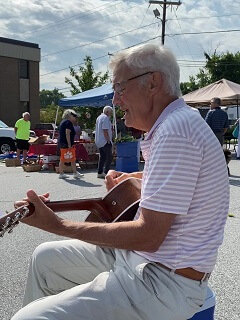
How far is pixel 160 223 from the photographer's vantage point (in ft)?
6.07

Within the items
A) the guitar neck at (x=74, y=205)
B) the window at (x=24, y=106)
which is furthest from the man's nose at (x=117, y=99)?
the window at (x=24, y=106)

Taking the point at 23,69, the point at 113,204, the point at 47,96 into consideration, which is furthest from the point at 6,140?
the point at 47,96

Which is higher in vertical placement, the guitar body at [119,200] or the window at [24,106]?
the window at [24,106]

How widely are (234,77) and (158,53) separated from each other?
53714mm

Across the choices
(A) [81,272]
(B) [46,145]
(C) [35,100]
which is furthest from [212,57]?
(A) [81,272]

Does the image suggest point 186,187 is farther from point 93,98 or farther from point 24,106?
point 24,106

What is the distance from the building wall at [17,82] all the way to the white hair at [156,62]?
1572 inches

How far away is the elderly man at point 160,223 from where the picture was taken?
6.13ft

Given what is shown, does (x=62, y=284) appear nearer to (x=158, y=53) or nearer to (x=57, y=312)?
(x=57, y=312)

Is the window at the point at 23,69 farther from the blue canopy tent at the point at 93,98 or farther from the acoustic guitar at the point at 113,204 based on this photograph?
the acoustic guitar at the point at 113,204

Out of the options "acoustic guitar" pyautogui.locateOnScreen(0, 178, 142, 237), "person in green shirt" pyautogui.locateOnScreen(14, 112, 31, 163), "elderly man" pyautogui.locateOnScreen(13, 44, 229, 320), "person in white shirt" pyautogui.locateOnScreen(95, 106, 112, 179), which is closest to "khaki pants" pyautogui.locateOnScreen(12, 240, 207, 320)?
"elderly man" pyautogui.locateOnScreen(13, 44, 229, 320)

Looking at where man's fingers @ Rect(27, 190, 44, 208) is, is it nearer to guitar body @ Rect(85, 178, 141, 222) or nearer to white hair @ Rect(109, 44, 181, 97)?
guitar body @ Rect(85, 178, 141, 222)

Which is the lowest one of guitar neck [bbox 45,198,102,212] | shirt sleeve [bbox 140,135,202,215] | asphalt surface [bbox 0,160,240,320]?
asphalt surface [bbox 0,160,240,320]

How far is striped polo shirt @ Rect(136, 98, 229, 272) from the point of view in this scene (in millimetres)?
1858
